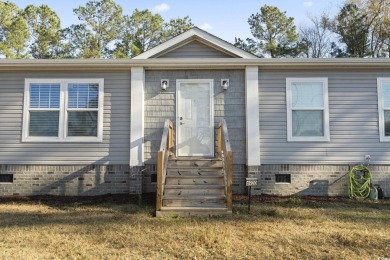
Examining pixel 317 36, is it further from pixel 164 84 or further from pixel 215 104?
pixel 164 84

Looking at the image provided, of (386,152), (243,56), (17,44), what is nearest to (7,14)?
(17,44)

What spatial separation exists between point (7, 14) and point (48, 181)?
17309 mm

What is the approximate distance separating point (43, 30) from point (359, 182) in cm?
2127

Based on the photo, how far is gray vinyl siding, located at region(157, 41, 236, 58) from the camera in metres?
8.23

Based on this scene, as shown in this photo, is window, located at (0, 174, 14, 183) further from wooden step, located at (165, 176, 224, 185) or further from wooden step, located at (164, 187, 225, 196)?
wooden step, located at (164, 187, 225, 196)

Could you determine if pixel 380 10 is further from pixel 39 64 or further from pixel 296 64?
pixel 39 64

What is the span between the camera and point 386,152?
7641 mm

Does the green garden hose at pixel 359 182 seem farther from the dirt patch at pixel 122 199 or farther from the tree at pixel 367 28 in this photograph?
the tree at pixel 367 28

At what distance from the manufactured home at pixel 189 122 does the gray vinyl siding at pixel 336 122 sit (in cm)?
2

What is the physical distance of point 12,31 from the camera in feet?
65.8

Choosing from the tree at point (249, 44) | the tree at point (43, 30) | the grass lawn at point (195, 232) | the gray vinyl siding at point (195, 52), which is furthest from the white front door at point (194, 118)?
the tree at point (43, 30)

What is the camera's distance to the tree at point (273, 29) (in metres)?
22.0

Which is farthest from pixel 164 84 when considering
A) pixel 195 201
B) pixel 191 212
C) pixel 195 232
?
pixel 195 232

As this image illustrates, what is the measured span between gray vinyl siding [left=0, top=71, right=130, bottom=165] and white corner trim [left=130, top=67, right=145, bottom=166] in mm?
163
